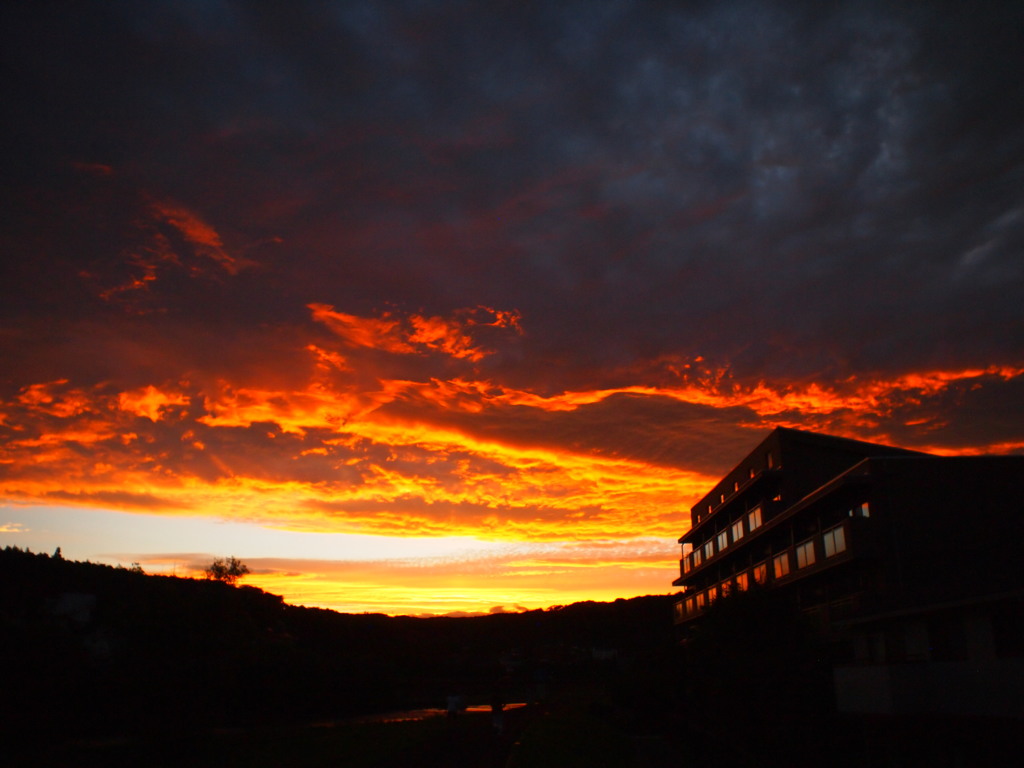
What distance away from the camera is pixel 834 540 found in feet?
89.0

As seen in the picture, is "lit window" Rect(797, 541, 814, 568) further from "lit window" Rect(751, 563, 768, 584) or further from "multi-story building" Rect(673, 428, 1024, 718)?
"lit window" Rect(751, 563, 768, 584)

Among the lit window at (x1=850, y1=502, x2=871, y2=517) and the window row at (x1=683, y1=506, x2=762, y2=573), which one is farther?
the window row at (x1=683, y1=506, x2=762, y2=573)

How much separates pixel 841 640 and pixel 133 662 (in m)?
33.2

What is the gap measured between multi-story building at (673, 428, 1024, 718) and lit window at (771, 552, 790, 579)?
0.14m

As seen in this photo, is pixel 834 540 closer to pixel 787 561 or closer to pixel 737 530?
pixel 787 561

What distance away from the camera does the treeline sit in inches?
1040

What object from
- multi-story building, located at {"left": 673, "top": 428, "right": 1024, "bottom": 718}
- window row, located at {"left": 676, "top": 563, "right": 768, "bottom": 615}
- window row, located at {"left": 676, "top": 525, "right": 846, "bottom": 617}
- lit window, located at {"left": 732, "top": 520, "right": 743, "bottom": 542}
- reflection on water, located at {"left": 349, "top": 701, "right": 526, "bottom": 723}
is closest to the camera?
multi-story building, located at {"left": 673, "top": 428, "right": 1024, "bottom": 718}

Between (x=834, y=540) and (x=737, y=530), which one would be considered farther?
(x=737, y=530)

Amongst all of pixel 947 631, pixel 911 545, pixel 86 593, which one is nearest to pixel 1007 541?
pixel 911 545

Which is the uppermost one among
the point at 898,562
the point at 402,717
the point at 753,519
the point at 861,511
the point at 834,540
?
the point at 753,519

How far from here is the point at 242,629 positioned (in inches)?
2098

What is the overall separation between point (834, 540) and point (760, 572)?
9809mm

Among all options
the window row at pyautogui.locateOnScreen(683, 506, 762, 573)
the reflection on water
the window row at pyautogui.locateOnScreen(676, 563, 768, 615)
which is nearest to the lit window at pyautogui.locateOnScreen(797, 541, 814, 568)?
the window row at pyautogui.locateOnScreen(676, 563, 768, 615)

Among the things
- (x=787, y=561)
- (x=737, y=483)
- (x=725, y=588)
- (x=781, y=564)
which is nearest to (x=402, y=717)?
(x=725, y=588)
